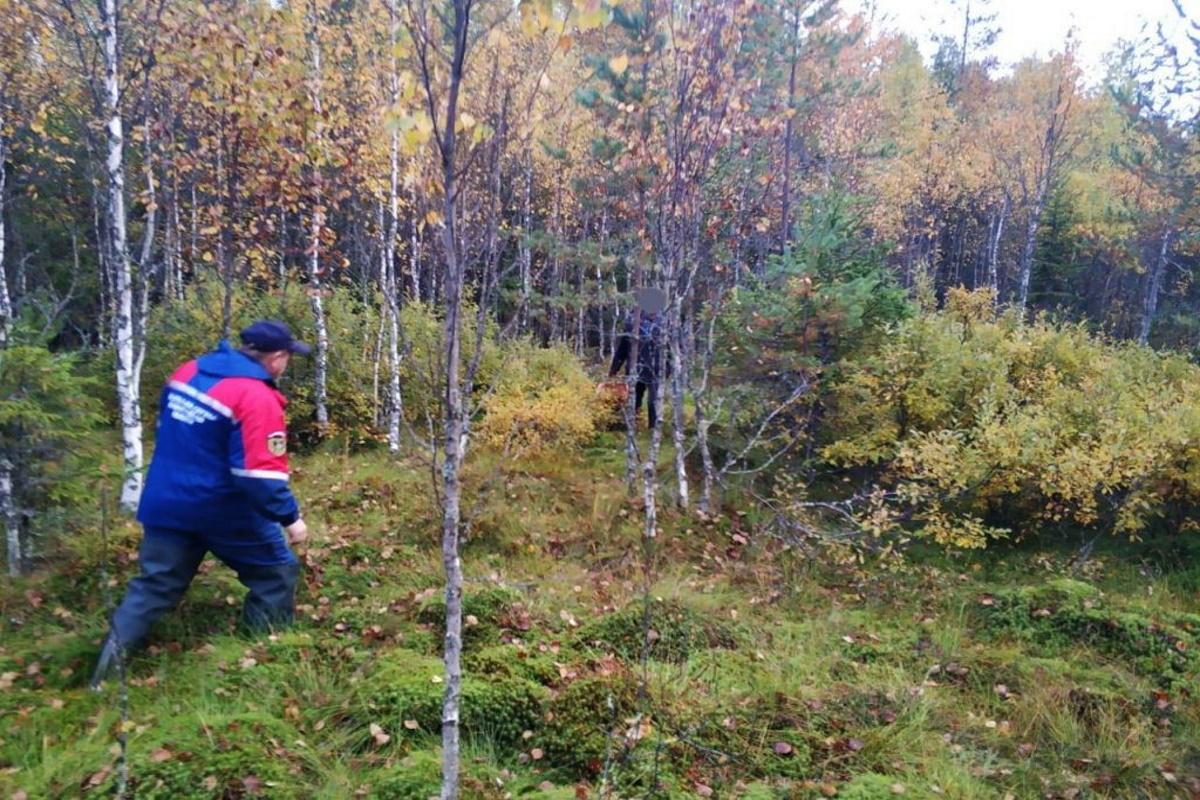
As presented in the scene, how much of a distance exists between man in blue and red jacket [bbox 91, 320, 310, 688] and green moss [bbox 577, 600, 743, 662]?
1941mm

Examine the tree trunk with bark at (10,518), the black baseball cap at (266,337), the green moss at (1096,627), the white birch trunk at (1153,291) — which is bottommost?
the green moss at (1096,627)

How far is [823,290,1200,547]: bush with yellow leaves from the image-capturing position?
250 inches

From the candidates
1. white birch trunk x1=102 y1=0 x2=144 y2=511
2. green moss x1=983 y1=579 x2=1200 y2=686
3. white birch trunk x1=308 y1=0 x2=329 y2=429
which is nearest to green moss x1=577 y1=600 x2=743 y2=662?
green moss x1=983 y1=579 x2=1200 y2=686

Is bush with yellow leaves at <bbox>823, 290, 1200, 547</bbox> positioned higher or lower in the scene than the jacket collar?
lower

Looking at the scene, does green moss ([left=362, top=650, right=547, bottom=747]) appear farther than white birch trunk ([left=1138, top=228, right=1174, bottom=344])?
No

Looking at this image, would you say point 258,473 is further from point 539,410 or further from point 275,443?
point 539,410

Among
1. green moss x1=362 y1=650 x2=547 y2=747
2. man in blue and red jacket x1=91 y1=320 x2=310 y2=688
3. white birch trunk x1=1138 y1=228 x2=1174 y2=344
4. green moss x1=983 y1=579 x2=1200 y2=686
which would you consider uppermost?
white birch trunk x1=1138 y1=228 x2=1174 y2=344

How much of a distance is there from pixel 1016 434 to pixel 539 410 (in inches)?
201

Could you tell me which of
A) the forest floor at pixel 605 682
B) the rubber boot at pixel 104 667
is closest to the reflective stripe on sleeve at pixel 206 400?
the forest floor at pixel 605 682

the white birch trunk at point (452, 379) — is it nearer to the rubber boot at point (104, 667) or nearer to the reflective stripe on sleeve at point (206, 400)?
the reflective stripe on sleeve at point (206, 400)

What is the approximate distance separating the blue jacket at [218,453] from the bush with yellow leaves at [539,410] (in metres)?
3.89

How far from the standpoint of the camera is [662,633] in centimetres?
459

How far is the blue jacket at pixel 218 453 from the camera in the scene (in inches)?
142

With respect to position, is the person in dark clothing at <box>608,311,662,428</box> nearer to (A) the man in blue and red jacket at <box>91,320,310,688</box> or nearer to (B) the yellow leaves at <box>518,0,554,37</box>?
(A) the man in blue and red jacket at <box>91,320,310,688</box>
